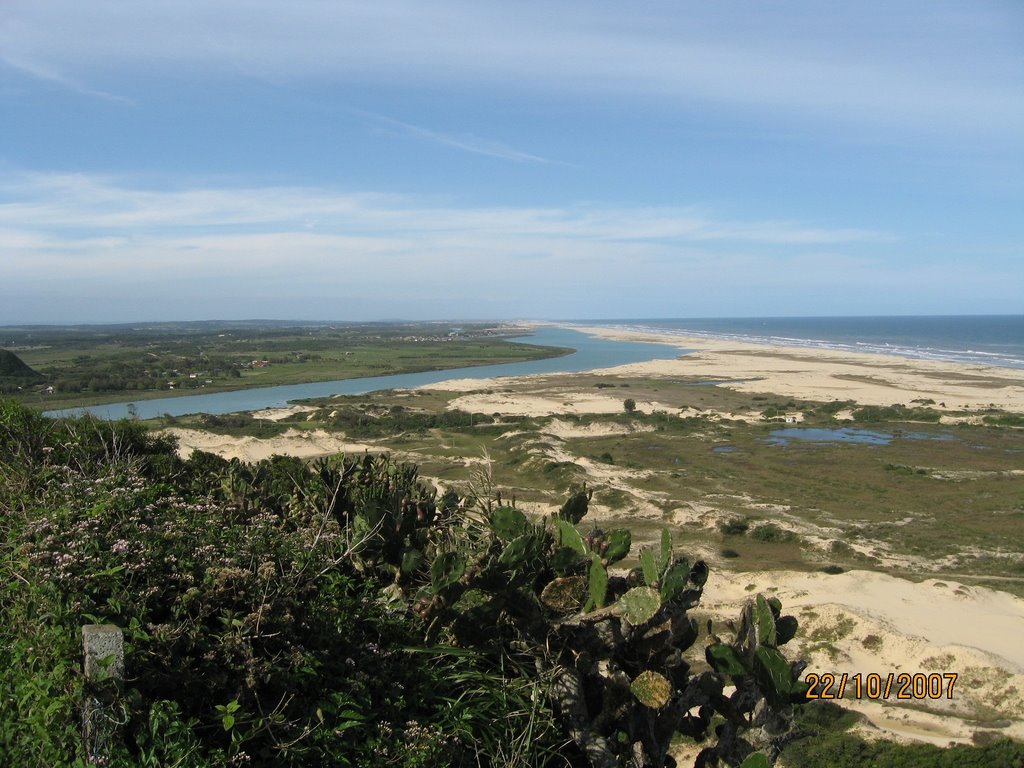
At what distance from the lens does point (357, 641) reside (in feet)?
12.3

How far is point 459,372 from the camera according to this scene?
242ft

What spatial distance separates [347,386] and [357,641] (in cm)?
5789

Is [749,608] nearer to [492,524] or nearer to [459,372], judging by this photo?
[492,524]

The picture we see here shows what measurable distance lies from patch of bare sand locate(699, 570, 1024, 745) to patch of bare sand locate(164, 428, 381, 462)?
19459mm

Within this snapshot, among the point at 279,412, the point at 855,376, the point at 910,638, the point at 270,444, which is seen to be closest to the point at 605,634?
the point at 910,638

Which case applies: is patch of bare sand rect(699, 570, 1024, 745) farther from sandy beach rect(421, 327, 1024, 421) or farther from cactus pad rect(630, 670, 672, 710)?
sandy beach rect(421, 327, 1024, 421)

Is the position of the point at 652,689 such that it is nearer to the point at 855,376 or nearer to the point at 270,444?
the point at 270,444

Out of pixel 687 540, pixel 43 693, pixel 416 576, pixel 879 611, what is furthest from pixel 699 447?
pixel 43 693

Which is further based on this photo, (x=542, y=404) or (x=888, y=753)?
(x=542, y=404)

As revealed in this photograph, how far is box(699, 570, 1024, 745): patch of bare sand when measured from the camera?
29.8 ft

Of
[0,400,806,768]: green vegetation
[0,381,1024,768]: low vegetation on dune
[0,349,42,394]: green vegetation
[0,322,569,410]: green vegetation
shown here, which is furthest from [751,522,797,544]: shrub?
[0,349,42,394]: green vegetation

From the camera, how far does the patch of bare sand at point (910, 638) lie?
907 centimetres

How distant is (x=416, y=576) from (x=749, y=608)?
2068 millimetres
